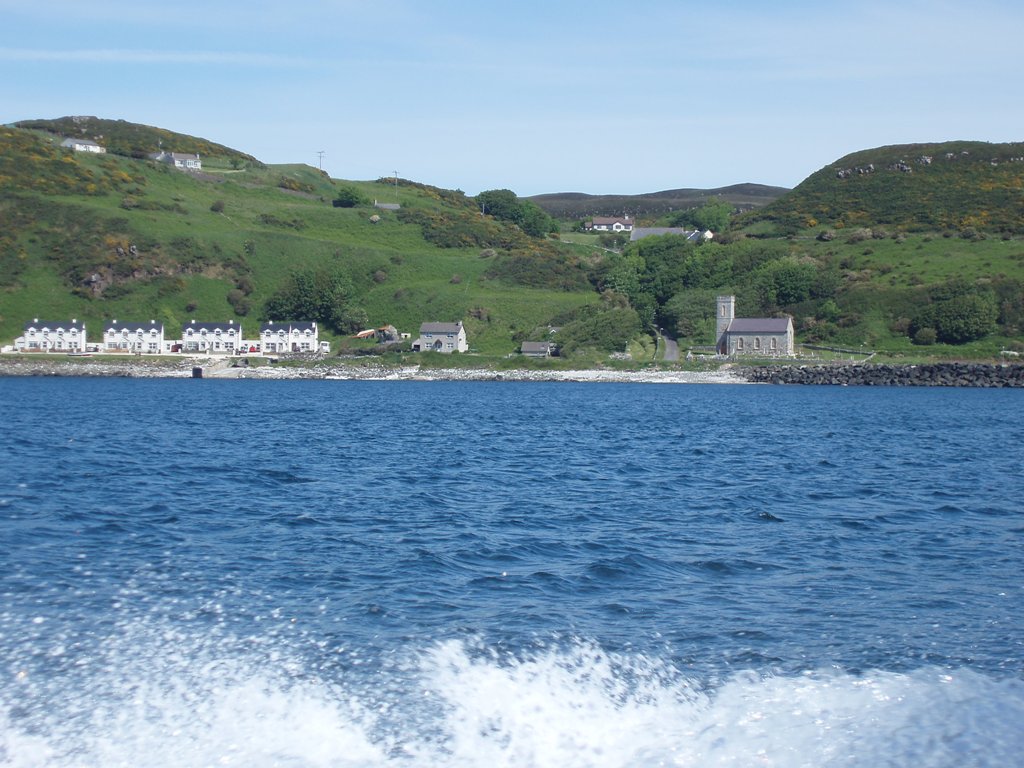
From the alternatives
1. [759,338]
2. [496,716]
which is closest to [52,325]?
[759,338]

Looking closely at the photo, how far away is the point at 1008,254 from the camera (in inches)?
3954

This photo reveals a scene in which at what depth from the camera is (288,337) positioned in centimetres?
9475

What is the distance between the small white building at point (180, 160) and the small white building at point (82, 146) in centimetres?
921

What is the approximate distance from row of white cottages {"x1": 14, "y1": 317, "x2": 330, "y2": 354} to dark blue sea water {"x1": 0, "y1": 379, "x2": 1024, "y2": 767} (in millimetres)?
64745

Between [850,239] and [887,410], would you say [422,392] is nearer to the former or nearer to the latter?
[887,410]

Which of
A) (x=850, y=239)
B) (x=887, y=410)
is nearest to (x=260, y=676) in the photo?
(x=887, y=410)

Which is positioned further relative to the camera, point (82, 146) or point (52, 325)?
point (82, 146)

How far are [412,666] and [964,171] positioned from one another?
492 ft

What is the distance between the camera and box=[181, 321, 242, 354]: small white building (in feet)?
299

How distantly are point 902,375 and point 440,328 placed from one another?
3880cm

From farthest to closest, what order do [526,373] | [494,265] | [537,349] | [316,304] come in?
[494,265]
[316,304]
[537,349]
[526,373]

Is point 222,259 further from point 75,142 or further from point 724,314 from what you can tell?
point 724,314

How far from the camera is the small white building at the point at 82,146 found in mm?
136100

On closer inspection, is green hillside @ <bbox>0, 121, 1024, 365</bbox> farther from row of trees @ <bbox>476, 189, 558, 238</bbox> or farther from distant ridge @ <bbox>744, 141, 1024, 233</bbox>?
row of trees @ <bbox>476, 189, 558, 238</bbox>
